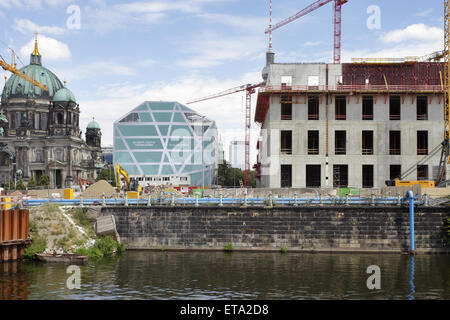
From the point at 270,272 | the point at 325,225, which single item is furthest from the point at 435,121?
the point at 270,272

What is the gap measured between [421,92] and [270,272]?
1597 inches

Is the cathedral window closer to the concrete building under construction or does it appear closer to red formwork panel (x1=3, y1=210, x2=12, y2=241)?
the concrete building under construction

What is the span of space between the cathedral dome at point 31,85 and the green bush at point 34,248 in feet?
498

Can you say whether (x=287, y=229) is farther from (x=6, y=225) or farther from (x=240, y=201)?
(x=6, y=225)

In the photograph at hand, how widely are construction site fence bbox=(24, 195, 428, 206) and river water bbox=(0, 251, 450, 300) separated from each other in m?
4.70

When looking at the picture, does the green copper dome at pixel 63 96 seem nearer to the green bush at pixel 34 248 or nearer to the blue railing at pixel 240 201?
the blue railing at pixel 240 201

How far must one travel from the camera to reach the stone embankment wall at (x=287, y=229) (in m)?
43.7

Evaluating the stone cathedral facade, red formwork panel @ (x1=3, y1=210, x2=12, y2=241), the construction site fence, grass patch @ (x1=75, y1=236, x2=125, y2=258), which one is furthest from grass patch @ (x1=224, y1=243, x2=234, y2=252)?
the stone cathedral facade

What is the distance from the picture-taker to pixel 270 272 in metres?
34.3

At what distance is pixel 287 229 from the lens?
44.2 metres

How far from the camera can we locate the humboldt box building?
14612 centimetres

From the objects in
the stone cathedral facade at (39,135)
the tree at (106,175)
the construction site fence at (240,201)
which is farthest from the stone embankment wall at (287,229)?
the tree at (106,175)
